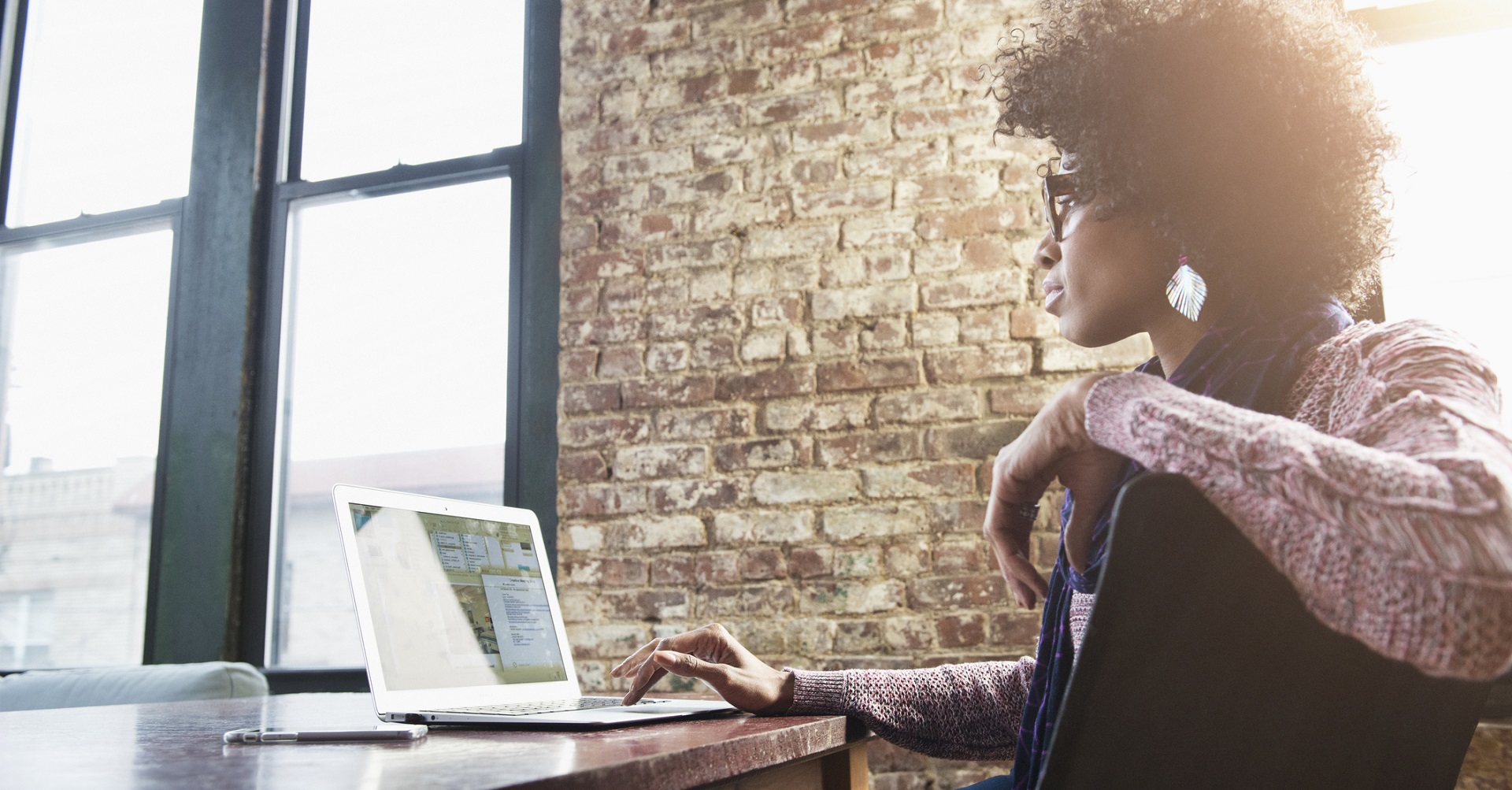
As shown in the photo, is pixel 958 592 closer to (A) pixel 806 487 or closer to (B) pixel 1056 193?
(A) pixel 806 487

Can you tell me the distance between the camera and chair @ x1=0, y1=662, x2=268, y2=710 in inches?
82.6

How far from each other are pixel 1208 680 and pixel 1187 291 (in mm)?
584

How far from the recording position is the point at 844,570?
220 centimetres

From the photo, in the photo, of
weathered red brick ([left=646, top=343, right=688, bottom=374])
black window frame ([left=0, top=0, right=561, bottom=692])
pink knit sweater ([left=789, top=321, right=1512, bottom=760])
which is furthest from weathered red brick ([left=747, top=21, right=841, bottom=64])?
pink knit sweater ([left=789, top=321, right=1512, bottom=760])

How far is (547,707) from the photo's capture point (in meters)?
1.15

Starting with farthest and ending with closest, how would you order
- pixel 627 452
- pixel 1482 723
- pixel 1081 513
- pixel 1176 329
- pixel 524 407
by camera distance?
pixel 524 407 < pixel 627 452 < pixel 1482 723 < pixel 1176 329 < pixel 1081 513

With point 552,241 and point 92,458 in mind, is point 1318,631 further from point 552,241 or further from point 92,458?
point 92,458

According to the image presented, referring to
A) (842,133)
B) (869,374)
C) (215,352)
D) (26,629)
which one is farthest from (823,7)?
(26,629)

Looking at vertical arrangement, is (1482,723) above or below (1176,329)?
below

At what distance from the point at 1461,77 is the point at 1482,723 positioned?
133cm

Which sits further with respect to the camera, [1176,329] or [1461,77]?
[1461,77]

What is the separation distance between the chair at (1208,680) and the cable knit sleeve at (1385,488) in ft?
0.07

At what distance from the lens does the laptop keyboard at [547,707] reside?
107 cm

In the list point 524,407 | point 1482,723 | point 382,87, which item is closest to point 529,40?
point 382,87
